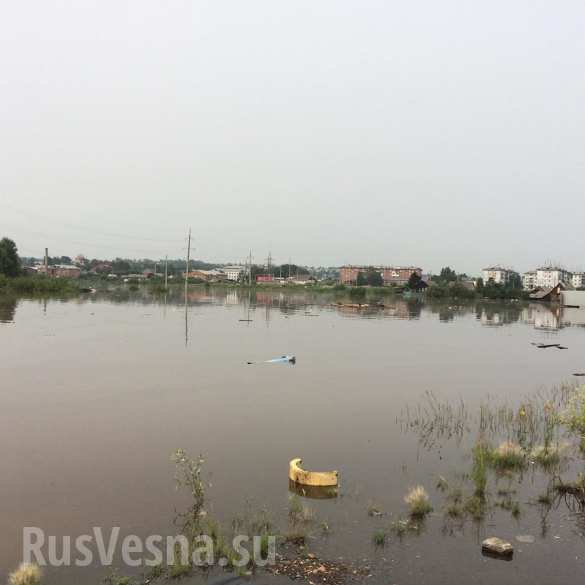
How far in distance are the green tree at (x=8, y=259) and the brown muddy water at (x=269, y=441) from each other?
136 ft

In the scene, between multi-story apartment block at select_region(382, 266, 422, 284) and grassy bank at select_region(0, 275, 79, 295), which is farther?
multi-story apartment block at select_region(382, 266, 422, 284)

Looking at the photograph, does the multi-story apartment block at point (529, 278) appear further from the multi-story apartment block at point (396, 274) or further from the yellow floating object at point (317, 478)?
the yellow floating object at point (317, 478)

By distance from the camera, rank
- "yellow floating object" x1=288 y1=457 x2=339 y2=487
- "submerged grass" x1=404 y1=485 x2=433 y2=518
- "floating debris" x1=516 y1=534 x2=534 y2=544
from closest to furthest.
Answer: "floating debris" x1=516 y1=534 x2=534 y2=544 → "submerged grass" x1=404 y1=485 x2=433 y2=518 → "yellow floating object" x1=288 y1=457 x2=339 y2=487

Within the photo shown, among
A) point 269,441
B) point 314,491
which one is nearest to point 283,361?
point 269,441

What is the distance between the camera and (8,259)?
59.9m

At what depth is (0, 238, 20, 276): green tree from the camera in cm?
5953

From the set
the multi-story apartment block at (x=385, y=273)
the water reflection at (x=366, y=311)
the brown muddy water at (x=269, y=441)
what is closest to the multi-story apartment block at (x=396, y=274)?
the multi-story apartment block at (x=385, y=273)

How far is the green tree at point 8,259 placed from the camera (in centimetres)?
5953

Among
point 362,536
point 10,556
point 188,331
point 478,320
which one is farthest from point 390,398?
point 478,320

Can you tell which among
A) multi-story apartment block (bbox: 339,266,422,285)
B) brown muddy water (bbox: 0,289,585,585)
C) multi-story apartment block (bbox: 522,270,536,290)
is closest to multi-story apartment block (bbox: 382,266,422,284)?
multi-story apartment block (bbox: 339,266,422,285)

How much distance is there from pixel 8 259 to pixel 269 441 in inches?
2353

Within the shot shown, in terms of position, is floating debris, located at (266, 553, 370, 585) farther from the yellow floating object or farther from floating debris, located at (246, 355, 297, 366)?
floating debris, located at (246, 355, 297, 366)

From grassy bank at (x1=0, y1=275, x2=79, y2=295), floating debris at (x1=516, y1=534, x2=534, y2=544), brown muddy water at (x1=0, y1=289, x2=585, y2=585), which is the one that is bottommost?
brown muddy water at (x1=0, y1=289, x2=585, y2=585)

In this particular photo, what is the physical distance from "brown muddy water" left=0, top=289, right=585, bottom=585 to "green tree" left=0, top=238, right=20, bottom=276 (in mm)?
41581
